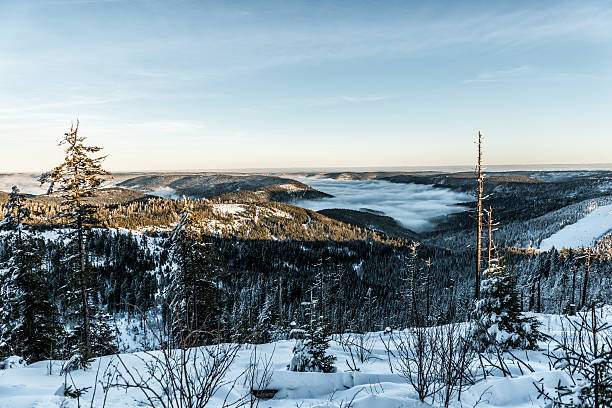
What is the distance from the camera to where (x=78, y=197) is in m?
14.2

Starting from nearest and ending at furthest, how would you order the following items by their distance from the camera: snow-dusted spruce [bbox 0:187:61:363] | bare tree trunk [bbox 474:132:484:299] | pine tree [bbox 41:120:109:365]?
pine tree [bbox 41:120:109:365], snow-dusted spruce [bbox 0:187:61:363], bare tree trunk [bbox 474:132:484:299]

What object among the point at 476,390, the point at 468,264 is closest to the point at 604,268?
the point at 468,264

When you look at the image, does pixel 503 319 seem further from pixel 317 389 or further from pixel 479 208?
pixel 479 208

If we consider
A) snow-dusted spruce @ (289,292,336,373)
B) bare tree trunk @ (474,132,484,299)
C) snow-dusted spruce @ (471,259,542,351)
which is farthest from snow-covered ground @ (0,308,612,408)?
bare tree trunk @ (474,132,484,299)

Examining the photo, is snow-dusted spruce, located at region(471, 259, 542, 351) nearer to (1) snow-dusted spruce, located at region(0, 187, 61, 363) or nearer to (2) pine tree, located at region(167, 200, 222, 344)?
(2) pine tree, located at region(167, 200, 222, 344)

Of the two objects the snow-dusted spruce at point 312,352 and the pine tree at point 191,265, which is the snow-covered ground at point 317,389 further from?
the pine tree at point 191,265

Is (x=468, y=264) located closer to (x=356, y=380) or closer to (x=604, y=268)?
(x=604, y=268)

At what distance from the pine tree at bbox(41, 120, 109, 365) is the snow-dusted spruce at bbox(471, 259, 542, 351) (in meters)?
15.7

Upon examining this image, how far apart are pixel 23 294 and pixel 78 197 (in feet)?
26.7

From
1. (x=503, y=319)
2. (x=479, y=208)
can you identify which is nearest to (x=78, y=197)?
(x=503, y=319)

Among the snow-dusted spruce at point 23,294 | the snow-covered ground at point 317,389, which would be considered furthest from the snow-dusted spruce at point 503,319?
the snow-dusted spruce at point 23,294

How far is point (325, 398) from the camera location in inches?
232

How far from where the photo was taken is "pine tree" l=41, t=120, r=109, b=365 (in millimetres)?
13930

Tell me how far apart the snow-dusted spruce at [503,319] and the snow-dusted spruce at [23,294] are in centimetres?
2102
